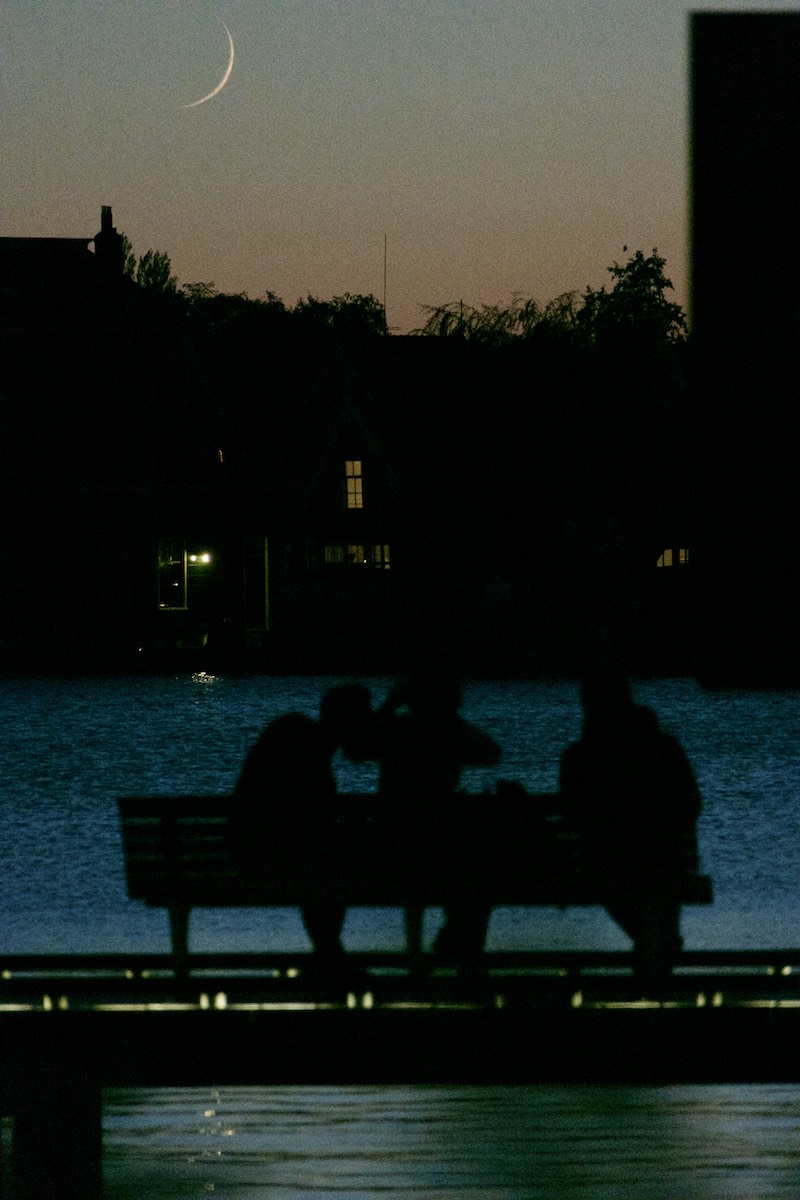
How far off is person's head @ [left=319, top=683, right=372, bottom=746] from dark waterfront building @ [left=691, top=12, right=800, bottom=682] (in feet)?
6.89

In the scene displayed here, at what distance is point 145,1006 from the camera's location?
18.7ft

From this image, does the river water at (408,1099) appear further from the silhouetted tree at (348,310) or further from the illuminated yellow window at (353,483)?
the silhouetted tree at (348,310)

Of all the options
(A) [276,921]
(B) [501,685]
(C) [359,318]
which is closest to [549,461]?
(B) [501,685]

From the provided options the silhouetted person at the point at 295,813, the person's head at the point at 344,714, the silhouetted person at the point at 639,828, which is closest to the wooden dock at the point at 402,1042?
the silhouetted person at the point at 639,828

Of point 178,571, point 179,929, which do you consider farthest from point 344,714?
point 178,571

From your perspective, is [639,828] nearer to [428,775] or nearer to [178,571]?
[428,775]

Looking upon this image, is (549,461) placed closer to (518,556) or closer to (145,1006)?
(518,556)

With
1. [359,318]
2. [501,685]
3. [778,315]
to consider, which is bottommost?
[501,685]

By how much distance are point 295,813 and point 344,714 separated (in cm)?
63

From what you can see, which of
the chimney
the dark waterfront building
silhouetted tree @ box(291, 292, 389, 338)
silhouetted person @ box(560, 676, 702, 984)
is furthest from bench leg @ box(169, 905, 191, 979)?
silhouetted tree @ box(291, 292, 389, 338)

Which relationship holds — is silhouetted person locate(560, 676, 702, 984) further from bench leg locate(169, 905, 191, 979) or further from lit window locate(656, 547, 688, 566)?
lit window locate(656, 547, 688, 566)

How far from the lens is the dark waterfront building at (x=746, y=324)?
5016 millimetres

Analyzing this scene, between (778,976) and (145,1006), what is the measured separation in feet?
5.78

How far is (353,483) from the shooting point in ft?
185
